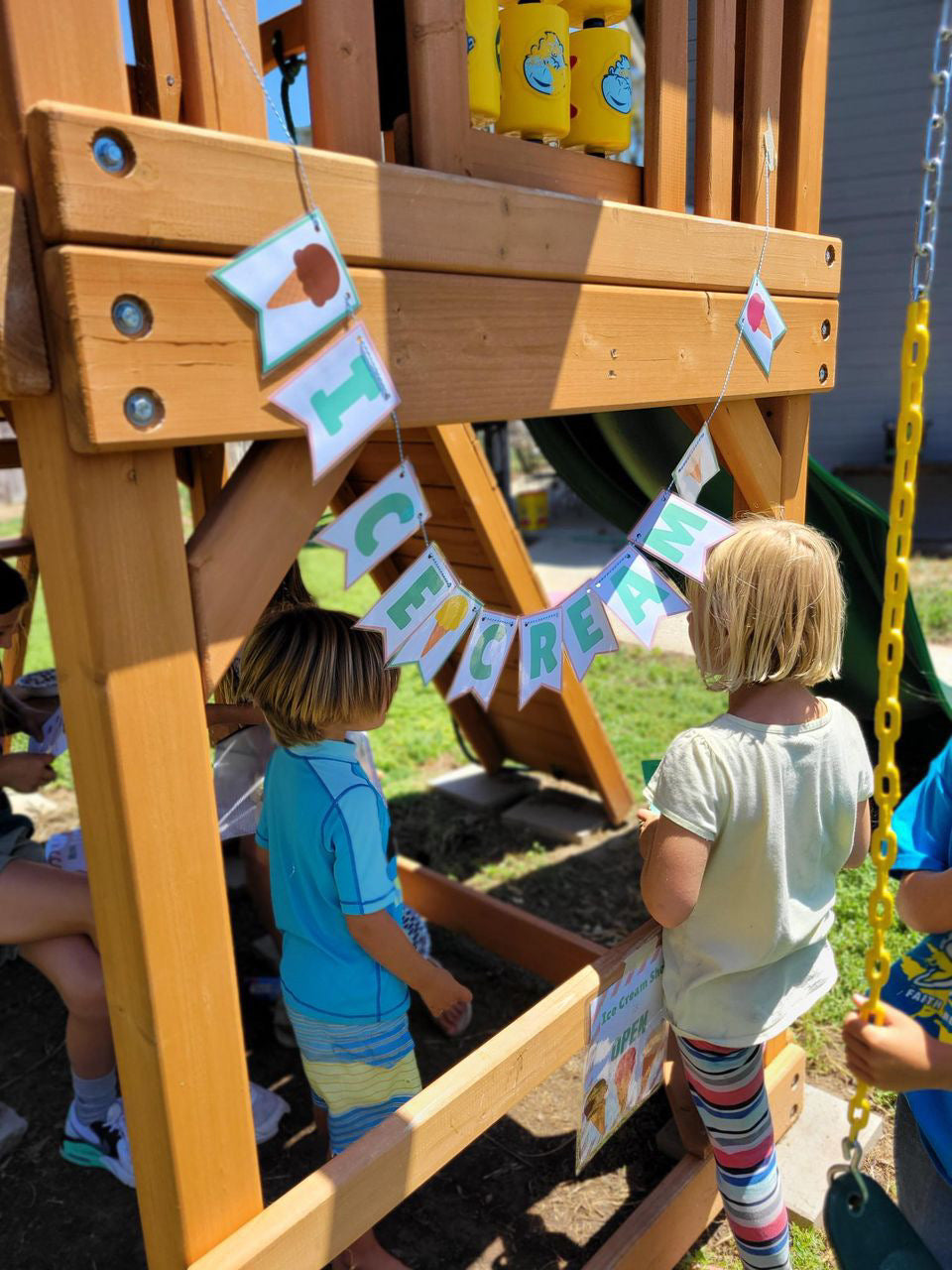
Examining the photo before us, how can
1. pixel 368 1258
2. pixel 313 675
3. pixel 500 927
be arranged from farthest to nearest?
1. pixel 500 927
2. pixel 368 1258
3. pixel 313 675

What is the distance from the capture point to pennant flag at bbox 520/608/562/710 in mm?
1740

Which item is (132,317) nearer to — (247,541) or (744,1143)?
(247,541)

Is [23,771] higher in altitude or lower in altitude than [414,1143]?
higher

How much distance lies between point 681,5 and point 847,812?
1.50m

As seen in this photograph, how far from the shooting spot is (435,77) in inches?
54.2

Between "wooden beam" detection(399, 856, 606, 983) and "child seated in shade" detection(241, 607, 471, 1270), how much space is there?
3.12ft

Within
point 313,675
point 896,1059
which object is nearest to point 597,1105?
point 896,1059

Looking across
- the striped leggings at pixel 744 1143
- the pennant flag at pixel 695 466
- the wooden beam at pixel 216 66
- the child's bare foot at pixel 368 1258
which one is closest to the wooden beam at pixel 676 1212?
the striped leggings at pixel 744 1143

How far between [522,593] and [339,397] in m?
2.28

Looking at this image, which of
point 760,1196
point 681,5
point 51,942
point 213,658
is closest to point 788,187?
point 681,5

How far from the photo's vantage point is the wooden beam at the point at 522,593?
3.19m

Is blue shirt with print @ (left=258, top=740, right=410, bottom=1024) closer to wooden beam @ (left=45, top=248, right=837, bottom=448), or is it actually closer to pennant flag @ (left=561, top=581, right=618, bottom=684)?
pennant flag @ (left=561, top=581, right=618, bottom=684)

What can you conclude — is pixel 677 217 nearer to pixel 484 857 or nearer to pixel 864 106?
pixel 484 857

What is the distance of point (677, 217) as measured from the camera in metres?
1.72
